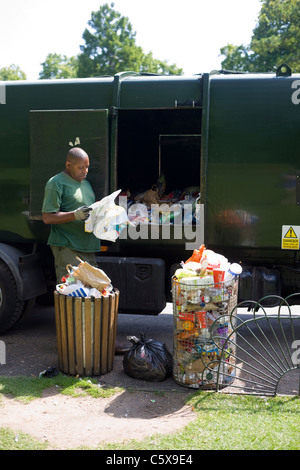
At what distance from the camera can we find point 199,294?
408 centimetres

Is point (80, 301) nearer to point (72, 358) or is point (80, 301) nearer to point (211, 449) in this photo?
point (72, 358)

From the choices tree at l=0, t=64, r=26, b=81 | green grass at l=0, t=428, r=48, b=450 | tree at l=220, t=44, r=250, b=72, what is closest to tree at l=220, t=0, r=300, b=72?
tree at l=220, t=44, r=250, b=72

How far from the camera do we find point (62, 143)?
5.39 m

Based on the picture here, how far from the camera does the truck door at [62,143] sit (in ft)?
17.3

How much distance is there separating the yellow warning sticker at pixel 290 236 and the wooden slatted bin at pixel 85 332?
1845 mm

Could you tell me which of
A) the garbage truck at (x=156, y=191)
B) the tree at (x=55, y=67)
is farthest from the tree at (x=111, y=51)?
the garbage truck at (x=156, y=191)

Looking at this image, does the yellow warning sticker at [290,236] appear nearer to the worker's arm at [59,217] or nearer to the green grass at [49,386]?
the worker's arm at [59,217]

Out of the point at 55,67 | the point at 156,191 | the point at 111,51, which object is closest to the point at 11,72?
the point at 55,67

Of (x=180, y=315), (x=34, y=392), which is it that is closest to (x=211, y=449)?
(x=180, y=315)

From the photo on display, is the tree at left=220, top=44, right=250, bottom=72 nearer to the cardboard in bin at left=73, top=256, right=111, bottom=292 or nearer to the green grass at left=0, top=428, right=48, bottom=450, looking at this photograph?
the cardboard in bin at left=73, top=256, right=111, bottom=292

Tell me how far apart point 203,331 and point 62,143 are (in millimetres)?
2535

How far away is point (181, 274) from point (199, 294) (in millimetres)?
237

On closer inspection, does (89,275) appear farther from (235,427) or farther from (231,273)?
(235,427)

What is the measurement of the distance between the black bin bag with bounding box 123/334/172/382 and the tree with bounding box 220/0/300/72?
16.4m
